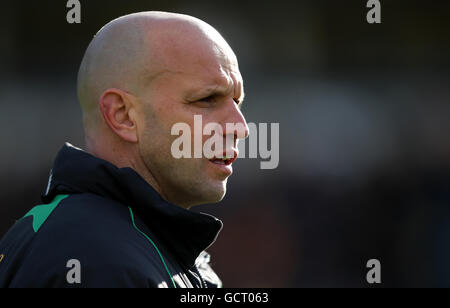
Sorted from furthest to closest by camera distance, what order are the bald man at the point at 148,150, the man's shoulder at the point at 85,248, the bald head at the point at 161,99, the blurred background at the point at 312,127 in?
the blurred background at the point at 312,127
the bald head at the point at 161,99
the bald man at the point at 148,150
the man's shoulder at the point at 85,248

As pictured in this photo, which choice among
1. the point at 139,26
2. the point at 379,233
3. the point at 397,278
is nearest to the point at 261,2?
the point at 379,233

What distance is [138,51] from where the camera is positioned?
6.82ft

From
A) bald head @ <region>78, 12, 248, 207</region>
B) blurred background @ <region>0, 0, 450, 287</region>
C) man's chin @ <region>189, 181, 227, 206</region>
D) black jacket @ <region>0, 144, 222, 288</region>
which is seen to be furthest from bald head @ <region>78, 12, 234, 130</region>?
blurred background @ <region>0, 0, 450, 287</region>

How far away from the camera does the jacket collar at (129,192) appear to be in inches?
73.9

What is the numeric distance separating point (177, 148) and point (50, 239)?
21.5 inches

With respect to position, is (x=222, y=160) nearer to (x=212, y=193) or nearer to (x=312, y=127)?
(x=212, y=193)

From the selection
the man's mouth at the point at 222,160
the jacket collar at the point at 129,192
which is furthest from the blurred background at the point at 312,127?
the jacket collar at the point at 129,192

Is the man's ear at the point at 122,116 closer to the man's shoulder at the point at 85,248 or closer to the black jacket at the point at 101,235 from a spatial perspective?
the black jacket at the point at 101,235

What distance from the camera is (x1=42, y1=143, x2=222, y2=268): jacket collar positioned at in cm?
188

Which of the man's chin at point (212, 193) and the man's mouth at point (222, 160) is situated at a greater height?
the man's mouth at point (222, 160)

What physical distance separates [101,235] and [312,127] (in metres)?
5.22

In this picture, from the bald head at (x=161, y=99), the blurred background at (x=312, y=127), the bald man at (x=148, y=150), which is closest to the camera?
the bald man at (x=148, y=150)

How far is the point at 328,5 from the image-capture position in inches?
289
